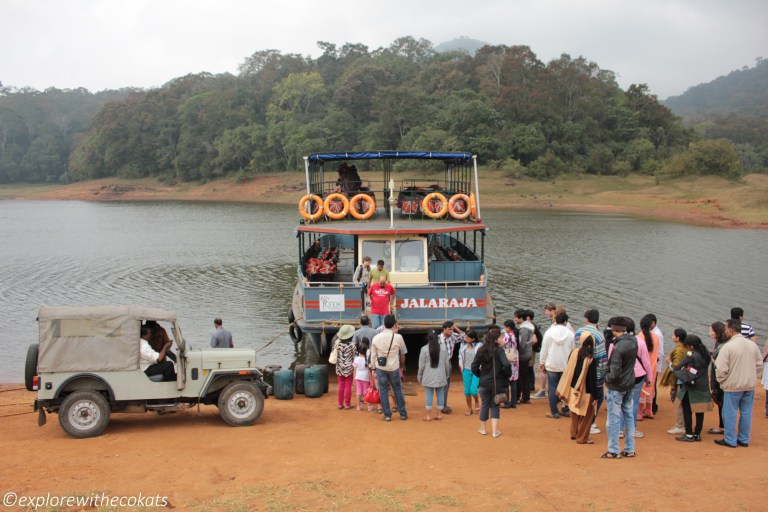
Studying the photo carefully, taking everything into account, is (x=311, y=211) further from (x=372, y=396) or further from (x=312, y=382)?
(x=372, y=396)

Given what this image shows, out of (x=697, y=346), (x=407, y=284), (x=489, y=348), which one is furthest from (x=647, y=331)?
(x=407, y=284)

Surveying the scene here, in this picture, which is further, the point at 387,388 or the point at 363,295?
the point at 363,295

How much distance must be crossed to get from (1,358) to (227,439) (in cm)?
1187

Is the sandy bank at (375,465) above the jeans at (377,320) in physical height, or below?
below

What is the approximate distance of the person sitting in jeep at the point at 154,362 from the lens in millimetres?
9656

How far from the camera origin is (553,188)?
249 feet

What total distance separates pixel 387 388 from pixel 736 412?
15.4 ft

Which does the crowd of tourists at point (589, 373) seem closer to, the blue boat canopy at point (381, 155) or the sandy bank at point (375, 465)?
the sandy bank at point (375, 465)

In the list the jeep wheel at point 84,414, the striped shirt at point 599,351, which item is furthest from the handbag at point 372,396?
the jeep wheel at point 84,414

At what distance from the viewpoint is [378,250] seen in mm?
16625

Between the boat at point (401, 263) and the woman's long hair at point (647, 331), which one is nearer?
the woman's long hair at point (647, 331)

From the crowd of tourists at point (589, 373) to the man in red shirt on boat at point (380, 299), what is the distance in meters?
2.89

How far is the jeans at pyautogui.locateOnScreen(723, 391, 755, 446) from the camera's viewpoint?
8594mm

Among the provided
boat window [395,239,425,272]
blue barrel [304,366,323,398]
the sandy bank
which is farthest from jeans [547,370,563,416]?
boat window [395,239,425,272]
